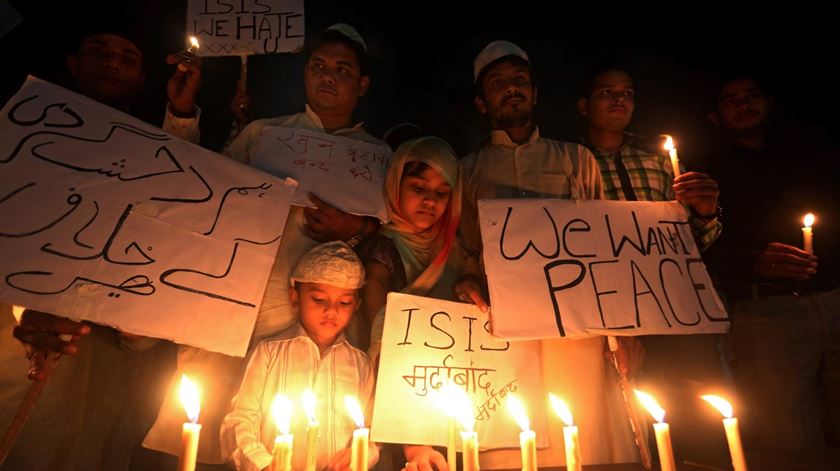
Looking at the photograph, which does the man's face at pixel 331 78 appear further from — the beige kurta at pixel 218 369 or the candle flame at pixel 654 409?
the candle flame at pixel 654 409

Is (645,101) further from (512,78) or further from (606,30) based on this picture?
(512,78)

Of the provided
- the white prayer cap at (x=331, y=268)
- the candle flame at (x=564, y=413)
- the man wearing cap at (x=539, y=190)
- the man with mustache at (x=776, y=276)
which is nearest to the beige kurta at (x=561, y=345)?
the man wearing cap at (x=539, y=190)

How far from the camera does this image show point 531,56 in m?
5.38

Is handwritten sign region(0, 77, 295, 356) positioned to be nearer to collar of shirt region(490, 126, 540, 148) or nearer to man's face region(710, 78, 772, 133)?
collar of shirt region(490, 126, 540, 148)

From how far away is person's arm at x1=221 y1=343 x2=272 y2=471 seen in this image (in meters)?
1.90

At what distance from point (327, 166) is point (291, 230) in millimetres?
451

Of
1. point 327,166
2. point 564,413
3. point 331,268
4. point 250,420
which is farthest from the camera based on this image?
point 327,166

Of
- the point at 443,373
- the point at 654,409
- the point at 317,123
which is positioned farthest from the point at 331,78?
the point at 654,409

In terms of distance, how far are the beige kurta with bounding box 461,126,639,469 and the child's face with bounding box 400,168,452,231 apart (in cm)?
31

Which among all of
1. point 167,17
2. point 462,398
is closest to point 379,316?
point 462,398

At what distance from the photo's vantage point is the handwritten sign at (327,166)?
270cm

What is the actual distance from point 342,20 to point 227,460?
473 centimetres

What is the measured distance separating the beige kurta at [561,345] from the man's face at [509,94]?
0.11 meters

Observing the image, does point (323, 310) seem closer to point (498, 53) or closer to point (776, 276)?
point (498, 53)
